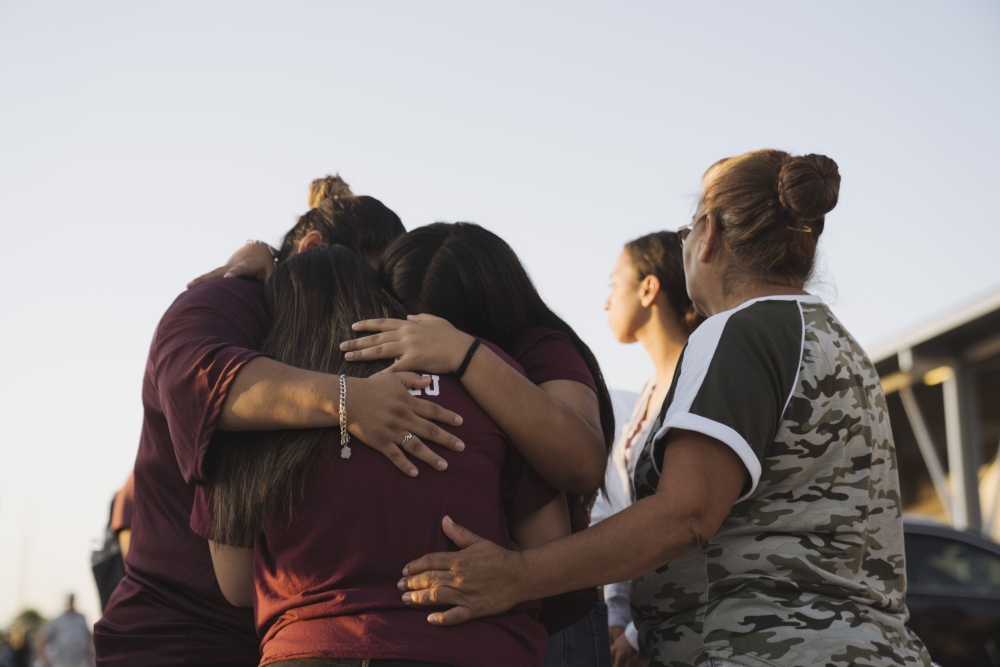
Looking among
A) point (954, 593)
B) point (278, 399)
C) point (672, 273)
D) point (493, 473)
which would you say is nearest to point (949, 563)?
point (954, 593)

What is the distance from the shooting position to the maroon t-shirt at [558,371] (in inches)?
88.3

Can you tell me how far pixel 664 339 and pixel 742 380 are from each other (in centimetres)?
207

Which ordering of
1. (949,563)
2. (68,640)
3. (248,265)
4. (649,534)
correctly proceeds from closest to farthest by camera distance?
(649,534) < (248,265) < (949,563) < (68,640)

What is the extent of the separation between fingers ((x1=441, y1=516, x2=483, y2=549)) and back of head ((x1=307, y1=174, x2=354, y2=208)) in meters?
2.01

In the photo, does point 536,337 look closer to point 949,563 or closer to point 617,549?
point 617,549

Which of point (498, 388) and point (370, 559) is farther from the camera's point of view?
point (498, 388)

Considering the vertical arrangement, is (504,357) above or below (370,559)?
above

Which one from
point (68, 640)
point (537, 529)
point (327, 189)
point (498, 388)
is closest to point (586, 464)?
point (537, 529)

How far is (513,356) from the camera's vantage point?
2314mm

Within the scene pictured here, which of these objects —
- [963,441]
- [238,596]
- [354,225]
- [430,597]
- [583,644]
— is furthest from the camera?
[963,441]

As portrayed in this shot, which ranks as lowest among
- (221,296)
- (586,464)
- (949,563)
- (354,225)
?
(949,563)

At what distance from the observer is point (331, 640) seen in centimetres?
163

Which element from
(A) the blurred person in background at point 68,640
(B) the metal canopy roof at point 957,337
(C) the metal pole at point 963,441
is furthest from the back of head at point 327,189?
(C) the metal pole at point 963,441

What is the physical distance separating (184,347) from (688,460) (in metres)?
1.13
